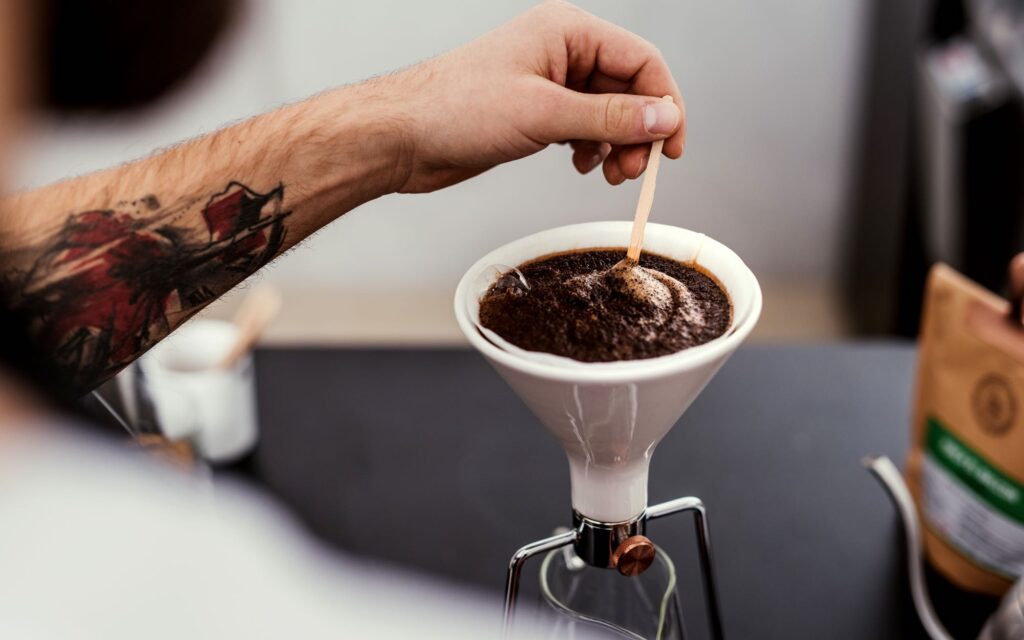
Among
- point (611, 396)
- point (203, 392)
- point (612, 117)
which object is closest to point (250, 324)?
point (203, 392)

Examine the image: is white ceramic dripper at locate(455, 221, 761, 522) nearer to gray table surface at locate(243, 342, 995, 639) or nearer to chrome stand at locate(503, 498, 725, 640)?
chrome stand at locate(503, 498, 725, 640)

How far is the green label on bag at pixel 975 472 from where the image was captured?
109 cm

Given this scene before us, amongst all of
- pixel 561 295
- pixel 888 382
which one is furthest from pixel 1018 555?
pixel 561 295

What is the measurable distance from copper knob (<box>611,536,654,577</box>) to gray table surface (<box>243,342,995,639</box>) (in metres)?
0.32

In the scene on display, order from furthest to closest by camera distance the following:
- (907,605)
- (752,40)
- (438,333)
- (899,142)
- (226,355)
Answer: (438,333), (752,40), (899,142), (226,355), (907,605)

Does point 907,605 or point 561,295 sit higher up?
point 561,295

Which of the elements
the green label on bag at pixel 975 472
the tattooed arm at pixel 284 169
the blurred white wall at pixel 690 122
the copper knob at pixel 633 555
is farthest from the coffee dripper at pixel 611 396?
the blurred white wall at pixel 690 122

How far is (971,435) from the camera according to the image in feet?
3.70

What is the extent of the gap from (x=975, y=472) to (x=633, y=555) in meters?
0.58

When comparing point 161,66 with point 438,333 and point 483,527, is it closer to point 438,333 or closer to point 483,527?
point 483,527

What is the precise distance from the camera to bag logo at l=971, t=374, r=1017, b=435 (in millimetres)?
1076

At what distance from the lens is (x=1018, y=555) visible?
1092mm

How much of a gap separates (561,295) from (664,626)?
27 centimetres

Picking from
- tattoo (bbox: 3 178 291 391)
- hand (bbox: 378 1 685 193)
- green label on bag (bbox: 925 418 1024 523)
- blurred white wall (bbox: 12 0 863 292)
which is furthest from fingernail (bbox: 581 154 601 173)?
blurred white wall (bbox: 12 0 863 292)
